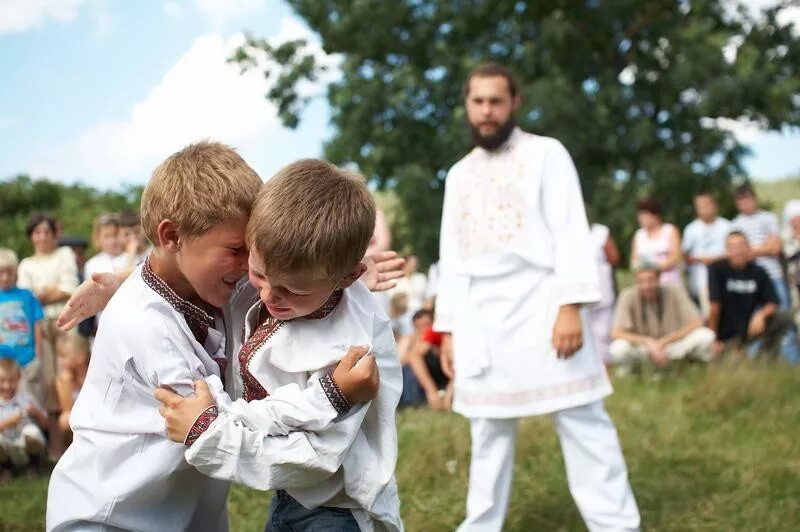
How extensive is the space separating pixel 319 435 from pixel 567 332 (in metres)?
2.09

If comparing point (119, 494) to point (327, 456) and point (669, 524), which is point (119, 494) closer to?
point (327, 456)

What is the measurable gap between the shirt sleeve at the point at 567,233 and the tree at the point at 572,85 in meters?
11.2

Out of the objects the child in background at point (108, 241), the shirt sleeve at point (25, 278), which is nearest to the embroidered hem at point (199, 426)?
the child in background at point (108, 241)

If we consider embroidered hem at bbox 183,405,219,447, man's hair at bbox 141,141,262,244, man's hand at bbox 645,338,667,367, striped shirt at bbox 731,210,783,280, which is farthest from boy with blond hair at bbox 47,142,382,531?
striped shirt at bbox 731,210,783,280

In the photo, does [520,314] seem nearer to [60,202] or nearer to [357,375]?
[357,375]

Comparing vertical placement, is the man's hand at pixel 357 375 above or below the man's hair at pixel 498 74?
below

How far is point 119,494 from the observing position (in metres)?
2.20

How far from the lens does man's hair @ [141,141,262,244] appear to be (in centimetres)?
214

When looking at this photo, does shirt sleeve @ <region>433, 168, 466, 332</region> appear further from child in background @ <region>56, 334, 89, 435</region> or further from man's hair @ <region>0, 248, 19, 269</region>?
man's hair @ <region>0, 248, 19, 269</region>

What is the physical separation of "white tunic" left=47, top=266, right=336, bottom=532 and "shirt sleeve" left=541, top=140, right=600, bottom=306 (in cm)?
201

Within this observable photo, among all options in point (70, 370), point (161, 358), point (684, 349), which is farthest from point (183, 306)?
point (684, 349)

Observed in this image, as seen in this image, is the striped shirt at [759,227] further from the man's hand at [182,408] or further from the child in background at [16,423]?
the man's hand at [182,408]

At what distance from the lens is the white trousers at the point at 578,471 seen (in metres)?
4.03

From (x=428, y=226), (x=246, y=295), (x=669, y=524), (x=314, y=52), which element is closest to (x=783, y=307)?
(x=669, y=524)
